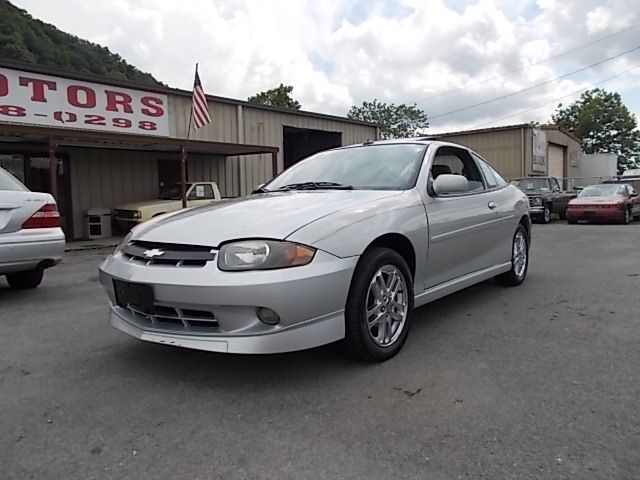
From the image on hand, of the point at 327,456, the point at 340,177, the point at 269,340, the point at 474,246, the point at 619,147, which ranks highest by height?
the point at 619,147

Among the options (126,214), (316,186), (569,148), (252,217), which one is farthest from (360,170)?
(569,148)

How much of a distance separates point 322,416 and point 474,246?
252 cm

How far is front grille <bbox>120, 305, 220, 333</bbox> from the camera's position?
9.58ft

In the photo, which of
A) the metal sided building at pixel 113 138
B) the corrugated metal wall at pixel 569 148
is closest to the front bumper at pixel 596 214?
the metal sided building at pixel 113 138

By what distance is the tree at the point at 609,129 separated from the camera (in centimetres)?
6303

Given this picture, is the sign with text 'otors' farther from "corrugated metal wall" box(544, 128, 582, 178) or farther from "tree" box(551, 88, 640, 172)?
"tree" box(551, 88, 640, 172)

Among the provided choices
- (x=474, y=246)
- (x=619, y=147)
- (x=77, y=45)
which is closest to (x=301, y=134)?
(x=474, y=246)

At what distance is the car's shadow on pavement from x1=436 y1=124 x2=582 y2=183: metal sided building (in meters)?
24.7

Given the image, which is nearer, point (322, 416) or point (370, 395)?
point (322, 416)

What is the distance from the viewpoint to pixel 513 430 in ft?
7.95

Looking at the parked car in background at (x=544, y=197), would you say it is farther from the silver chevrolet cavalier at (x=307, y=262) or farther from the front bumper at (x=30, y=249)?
the front bumper at (x=30, y=249)

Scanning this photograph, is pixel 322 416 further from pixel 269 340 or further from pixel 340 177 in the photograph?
pixel 340 177

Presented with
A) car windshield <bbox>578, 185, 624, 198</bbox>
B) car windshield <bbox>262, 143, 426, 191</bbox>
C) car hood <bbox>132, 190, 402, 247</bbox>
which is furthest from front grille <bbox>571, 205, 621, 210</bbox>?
car hood <bbox>132, 190, 402, 247</bbox>

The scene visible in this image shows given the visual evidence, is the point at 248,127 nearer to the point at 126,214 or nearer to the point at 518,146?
the point at 126,214
